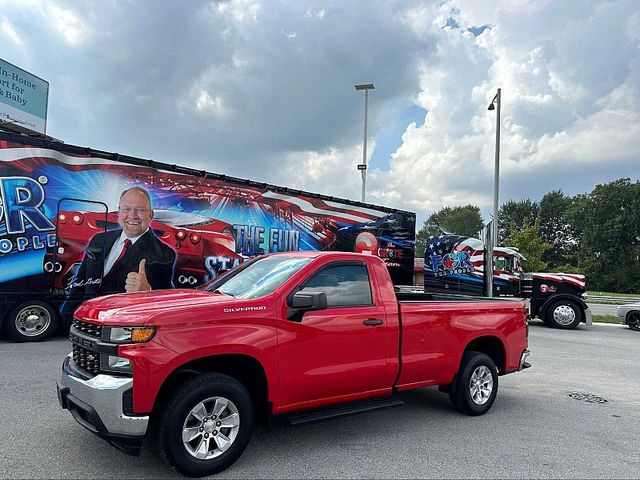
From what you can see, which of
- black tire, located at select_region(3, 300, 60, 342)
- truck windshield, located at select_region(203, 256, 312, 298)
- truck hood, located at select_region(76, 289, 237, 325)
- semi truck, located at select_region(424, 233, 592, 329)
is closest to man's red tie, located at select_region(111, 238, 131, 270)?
black tire, located at select_region(3, 300, 60, 342)

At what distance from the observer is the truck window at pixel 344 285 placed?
464 cm

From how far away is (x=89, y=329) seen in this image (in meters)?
3.88

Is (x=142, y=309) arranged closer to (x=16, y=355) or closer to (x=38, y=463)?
(x=38, y=463)

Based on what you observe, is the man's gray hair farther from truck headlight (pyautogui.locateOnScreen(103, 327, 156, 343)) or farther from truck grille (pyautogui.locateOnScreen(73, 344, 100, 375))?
truck headlight (pyautogui.locateOnScreen(103, 327, 156, 343))

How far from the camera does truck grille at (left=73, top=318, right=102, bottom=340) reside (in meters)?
3.75

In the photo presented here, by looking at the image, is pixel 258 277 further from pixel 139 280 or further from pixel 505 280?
pixel 505 280

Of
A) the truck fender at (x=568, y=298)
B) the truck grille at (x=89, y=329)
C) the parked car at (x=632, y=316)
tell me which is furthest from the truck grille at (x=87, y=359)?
the parked car at (x=632, y=316)

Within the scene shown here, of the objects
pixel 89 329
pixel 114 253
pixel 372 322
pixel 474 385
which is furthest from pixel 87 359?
pixel 114 253

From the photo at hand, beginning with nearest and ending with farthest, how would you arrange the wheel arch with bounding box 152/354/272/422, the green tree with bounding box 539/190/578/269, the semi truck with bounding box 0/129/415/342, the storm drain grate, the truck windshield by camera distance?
the wheel arch with bounding box 152/354/272/422, the truck windshield, the storm drain grate, the semi truck with bounding box 0/129/415/342, the green tree with bounding box 539/190/578/269

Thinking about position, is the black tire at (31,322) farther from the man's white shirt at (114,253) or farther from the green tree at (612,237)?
the green tree at (612,237)

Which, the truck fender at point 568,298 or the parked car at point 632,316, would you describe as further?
the parked car at point 632,316

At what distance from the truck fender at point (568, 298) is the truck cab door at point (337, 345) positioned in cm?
1312

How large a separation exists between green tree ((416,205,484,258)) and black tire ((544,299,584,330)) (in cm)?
8690

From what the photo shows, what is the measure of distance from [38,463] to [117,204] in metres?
6.47
